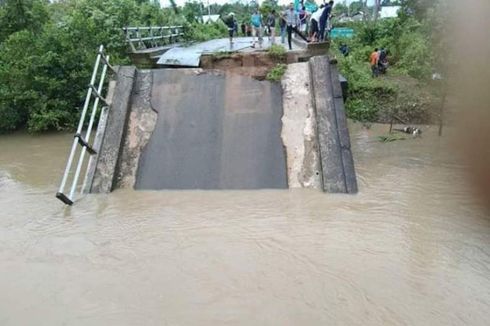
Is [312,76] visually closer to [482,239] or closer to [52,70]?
[482,239]

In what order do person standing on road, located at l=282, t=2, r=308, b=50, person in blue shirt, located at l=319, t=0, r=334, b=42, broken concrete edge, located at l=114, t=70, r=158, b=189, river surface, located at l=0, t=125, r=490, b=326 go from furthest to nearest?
person standing on road, located at l=282, t=2, r=308, b=50 → person in blue shirt, located at l=319, t=0, r=334, b=42 → broken concrete edge, located at l=114, t=70, r=158, b=189 → river surface, located at l=0, t=125, r=490, b=326

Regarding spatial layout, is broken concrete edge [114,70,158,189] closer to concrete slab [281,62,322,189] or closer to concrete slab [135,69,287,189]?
concrete slab [135,69,287,189]

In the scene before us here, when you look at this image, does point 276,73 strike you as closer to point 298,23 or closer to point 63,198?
point 63,198

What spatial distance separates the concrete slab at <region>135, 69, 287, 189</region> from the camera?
785 cm

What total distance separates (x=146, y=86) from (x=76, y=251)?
3994 millimetres

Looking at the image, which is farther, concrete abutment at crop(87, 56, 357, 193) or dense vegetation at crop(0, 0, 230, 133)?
dense vegetation at crop(0, 0, 230, 133)

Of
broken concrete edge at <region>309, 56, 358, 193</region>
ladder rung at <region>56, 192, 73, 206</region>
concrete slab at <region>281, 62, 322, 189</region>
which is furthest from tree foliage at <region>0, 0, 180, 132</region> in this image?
broken concrete edge at <region>309, 56, 358, 193</region>

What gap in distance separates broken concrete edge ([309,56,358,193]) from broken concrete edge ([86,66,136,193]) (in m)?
3.41

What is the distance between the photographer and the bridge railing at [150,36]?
45.8 ft

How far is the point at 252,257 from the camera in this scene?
575 cm

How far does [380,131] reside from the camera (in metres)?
12.8

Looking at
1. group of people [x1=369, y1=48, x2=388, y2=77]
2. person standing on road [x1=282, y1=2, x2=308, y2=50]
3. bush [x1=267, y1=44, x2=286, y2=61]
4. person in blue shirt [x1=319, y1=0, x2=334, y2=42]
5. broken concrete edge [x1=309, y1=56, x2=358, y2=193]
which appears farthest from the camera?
group of people [x1=369, y1=48, x2=388, y2=77]

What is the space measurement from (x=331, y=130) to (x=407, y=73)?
8616 mm

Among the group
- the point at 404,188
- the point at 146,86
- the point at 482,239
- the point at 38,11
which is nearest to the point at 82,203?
the point at 146,86
